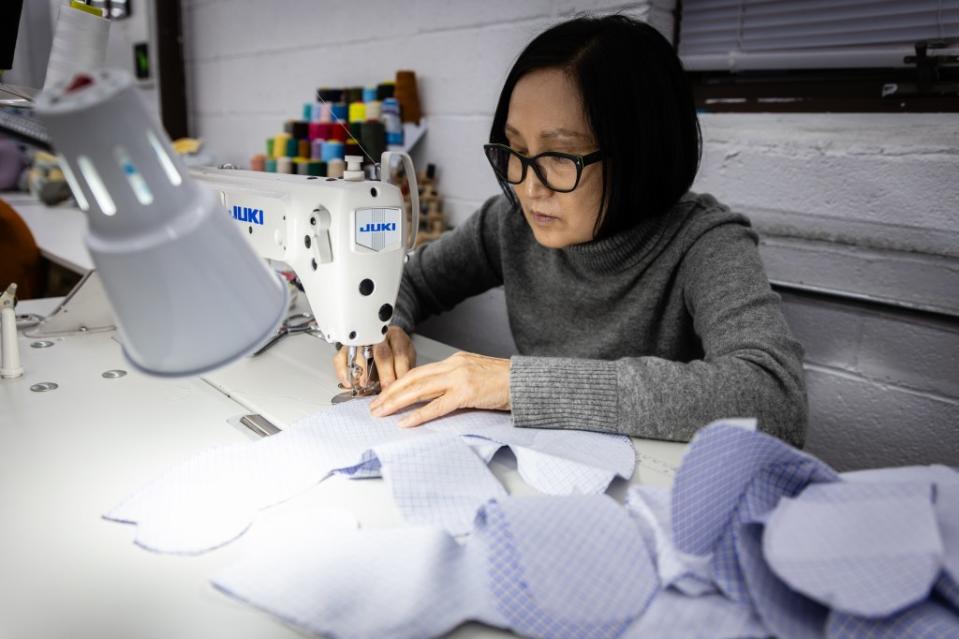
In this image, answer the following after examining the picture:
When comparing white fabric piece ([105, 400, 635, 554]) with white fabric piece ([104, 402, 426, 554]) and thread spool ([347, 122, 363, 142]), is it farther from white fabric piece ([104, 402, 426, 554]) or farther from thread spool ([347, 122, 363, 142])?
thread spool ([347, 122, 363, 142])

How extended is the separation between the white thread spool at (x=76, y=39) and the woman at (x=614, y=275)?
0.53 m

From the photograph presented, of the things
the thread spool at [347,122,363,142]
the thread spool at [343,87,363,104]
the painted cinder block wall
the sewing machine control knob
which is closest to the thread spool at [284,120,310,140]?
the thread spool at [343,87,363,104]

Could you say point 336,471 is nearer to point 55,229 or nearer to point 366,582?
point 366,582

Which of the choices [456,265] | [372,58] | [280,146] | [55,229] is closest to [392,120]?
[372,58]

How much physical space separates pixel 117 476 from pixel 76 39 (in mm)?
581

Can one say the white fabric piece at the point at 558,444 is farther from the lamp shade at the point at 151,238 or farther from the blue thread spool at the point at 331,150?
the blue thread spool at the point at 331,150

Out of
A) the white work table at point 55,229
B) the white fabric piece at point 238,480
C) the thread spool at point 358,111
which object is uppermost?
the thread spool at point 358,111

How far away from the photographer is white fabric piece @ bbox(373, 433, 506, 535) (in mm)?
688

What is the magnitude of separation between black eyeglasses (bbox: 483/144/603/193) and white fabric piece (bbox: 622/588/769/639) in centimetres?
63

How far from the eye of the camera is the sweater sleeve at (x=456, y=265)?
1427mm

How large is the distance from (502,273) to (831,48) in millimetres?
738

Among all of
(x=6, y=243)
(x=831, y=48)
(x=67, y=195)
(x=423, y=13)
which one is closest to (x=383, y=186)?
(x=831, y=48)

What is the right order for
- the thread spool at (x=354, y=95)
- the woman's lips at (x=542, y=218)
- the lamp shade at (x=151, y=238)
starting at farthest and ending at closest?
1. the thread spool at (x=354, y=95)
2. the woman's lips at (x=542, y=218)
3. the lamp shade at (x=151, y=238)

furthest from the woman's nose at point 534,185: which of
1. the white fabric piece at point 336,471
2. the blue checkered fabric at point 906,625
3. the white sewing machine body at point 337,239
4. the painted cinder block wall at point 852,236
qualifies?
the blue checkered fabric at point 906,625
